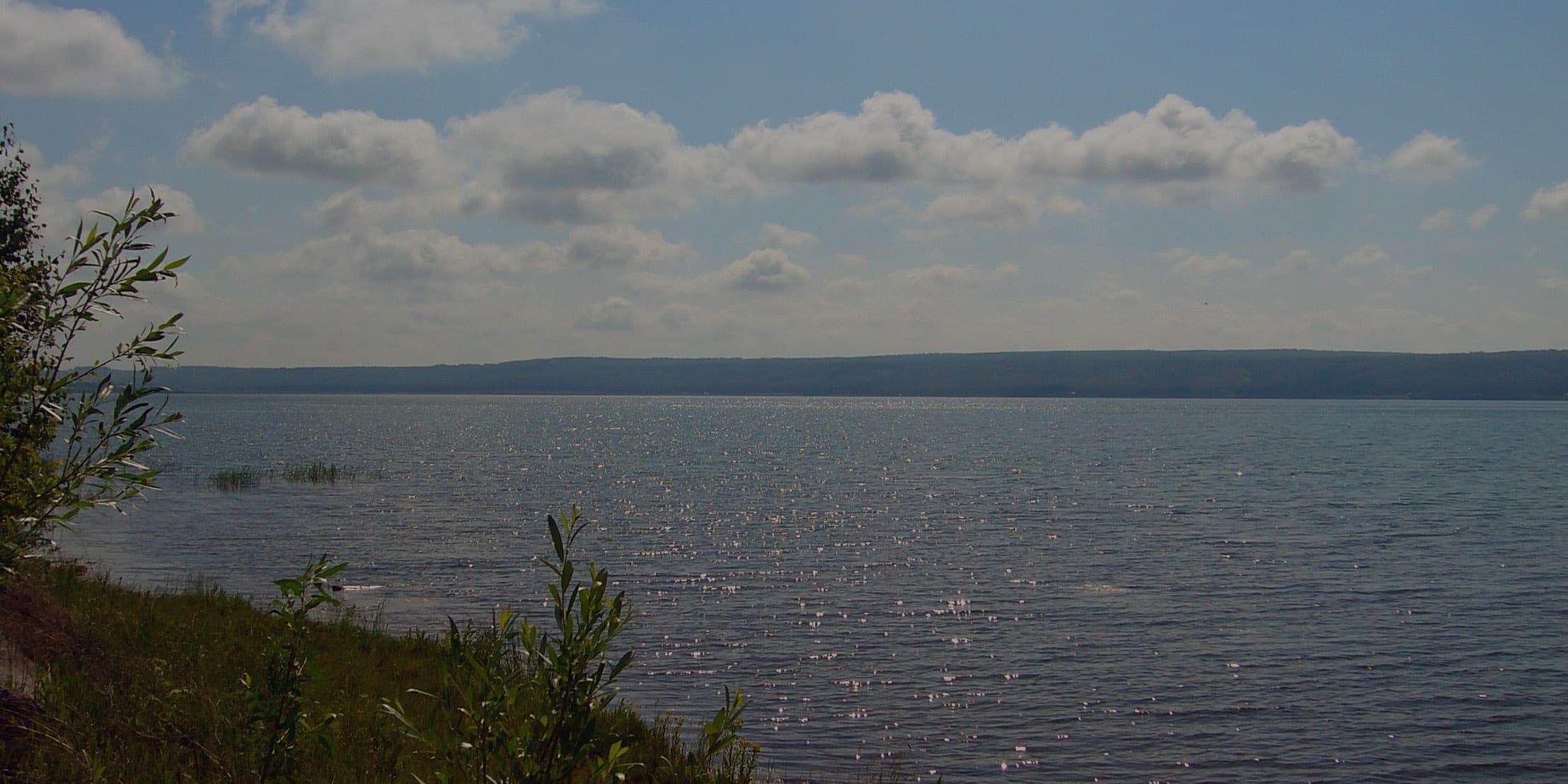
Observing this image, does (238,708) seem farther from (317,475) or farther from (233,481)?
(317,475)

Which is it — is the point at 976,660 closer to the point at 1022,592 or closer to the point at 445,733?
the point at 1022,592

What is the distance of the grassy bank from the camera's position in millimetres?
6695

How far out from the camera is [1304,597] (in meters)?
36.0

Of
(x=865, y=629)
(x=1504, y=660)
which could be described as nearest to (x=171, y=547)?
(x=865, y=629)

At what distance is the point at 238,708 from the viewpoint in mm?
11109

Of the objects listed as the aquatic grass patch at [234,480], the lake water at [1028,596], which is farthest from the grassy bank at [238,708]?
the aquatic grass patch at [234,480]

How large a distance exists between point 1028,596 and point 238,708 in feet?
94.7

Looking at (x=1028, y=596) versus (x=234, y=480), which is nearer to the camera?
(x=1028, y=596)

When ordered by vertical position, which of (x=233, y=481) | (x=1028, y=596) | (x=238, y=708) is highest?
(x=238, y=708)

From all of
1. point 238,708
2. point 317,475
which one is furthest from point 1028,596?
point 317,475

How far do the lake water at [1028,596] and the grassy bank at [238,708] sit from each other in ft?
21.8

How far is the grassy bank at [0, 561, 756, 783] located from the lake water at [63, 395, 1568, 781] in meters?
6.64

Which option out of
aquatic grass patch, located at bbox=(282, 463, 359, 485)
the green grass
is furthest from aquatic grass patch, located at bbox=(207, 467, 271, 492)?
aquatic grass patch, located at bbox=(282, 463, 359, 485)

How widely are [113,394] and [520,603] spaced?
91.0 feet
